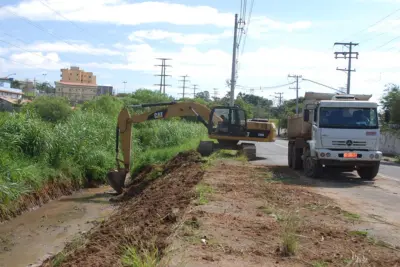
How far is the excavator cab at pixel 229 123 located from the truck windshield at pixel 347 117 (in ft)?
21.4

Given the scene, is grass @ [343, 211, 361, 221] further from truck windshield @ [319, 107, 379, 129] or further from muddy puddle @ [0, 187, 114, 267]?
muddy puddle @ [0, 187, 114, 267]

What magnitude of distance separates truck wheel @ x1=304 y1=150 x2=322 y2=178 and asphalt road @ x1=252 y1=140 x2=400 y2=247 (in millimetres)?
224

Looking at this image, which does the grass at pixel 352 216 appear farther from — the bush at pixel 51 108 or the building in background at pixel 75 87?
the building in background at pixel 75 87

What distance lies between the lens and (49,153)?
19734 mm

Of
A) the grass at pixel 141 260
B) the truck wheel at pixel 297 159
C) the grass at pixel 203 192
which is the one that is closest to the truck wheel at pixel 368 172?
the truck wheel at pixel 297 159

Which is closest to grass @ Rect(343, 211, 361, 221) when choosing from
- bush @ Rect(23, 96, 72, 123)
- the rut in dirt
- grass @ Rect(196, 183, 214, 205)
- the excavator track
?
grass @ Rect(196, 183, 214, 205)

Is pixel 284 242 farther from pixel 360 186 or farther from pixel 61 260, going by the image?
pixel 360 186

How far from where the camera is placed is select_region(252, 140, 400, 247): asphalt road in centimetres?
866

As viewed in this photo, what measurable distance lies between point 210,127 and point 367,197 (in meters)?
9.62

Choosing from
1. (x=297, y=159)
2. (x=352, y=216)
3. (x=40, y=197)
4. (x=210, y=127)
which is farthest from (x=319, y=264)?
(x=210, y=127)

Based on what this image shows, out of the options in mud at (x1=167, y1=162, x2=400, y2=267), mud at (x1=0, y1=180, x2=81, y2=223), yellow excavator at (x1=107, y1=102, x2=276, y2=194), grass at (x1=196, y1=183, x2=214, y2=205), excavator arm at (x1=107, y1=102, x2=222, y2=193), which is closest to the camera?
mud at (x1=167, y1=162, x2=400, y2=267)

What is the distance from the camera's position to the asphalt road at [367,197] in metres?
8.66

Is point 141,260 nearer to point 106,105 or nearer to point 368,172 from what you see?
point 368,172

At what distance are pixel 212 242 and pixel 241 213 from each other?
2.39 meters
